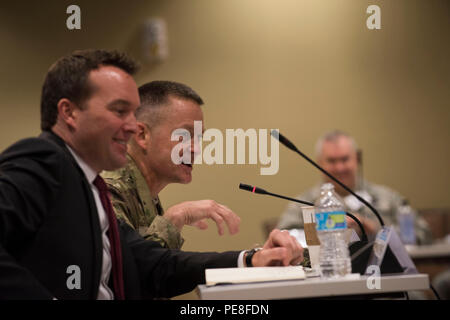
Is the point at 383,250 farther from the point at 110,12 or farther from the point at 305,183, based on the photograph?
the point at 305,183

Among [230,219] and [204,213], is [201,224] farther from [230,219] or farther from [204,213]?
[230,219]

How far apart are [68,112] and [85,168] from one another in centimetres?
16

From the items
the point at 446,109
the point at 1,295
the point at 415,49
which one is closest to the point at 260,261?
the point at 1,295

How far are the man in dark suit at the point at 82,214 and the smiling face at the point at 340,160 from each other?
7.76 feet

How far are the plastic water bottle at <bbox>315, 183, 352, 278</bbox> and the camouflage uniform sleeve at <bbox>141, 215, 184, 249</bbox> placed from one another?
0.64 metres

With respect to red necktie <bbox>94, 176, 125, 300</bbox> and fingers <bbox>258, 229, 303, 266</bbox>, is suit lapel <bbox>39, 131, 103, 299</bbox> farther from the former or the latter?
fingers <bbox>258, 229, 303, 266</bbox>

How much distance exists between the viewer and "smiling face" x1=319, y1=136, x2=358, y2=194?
3893 mm

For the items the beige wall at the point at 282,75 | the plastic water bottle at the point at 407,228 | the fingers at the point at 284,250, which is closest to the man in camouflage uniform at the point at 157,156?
the beige wall at the point at 282,75

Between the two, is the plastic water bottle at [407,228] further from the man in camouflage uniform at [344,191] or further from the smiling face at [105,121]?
the smiling face at [105,121]

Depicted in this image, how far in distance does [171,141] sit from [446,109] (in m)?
3.12

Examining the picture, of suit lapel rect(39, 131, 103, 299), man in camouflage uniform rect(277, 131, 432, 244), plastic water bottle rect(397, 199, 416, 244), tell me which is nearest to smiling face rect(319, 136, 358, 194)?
man in camouflage uniform rect(277, 131, 432, 244)

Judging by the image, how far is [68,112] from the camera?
148cm

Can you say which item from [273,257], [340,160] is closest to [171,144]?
[273,257]

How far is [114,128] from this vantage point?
1.50 metres
